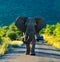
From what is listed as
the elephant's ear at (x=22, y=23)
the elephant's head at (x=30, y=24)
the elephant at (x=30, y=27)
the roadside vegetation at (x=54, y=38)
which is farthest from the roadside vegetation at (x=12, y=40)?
the elephant's head at (x=30, y=24)

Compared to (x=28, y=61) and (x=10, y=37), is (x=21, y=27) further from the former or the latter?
(x=10, y=37)

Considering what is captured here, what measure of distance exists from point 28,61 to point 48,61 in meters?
1.00

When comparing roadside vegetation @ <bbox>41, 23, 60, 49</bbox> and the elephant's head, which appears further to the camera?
roadside vegetation @ <bbox>41, 23, 60, 49</bbox>

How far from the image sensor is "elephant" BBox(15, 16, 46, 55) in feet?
75.3

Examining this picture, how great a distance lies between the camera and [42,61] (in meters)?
18.1

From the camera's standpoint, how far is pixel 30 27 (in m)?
23.0

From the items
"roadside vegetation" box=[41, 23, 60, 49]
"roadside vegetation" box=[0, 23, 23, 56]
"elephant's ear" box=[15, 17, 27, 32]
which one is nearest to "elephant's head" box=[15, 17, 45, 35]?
"elephant's ear" box=[15, 17, 27, 32]

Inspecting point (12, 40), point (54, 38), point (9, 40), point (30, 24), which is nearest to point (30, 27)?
point (30, 24)

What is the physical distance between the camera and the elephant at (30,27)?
75.3ft

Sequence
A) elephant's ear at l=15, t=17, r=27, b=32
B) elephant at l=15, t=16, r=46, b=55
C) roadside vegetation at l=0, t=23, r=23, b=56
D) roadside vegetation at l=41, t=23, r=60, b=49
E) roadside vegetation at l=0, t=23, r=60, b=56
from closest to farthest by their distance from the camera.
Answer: elephant at l=15, t=16, r=46, b=55 → elephant's ear at l=15, t=17, r=27, b=32 → roadside vegetation at l=0, t=23, r=23, b=56 → roadside vegetation at l=0, t=23, r=60, b=56 → roadside vegetation at l=41, t=23, r=60, b=49

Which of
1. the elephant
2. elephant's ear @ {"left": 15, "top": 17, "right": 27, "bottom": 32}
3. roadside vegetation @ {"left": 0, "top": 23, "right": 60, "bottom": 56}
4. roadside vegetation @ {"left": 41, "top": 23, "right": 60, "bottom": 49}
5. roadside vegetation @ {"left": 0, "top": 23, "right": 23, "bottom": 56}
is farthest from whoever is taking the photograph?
roadside vegetation @ {"left": 41, "top": 23, "right": 60, "bottom": 49}

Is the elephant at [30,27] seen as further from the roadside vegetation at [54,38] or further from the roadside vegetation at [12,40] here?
the roadside vegetation at [54,38]

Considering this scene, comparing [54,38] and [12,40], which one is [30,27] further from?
[54,38]

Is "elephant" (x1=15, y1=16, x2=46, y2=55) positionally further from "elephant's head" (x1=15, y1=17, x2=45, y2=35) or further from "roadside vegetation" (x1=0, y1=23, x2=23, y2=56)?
"roadside vegetation" (x1=0, y1=23, x2=23, y2=56)
